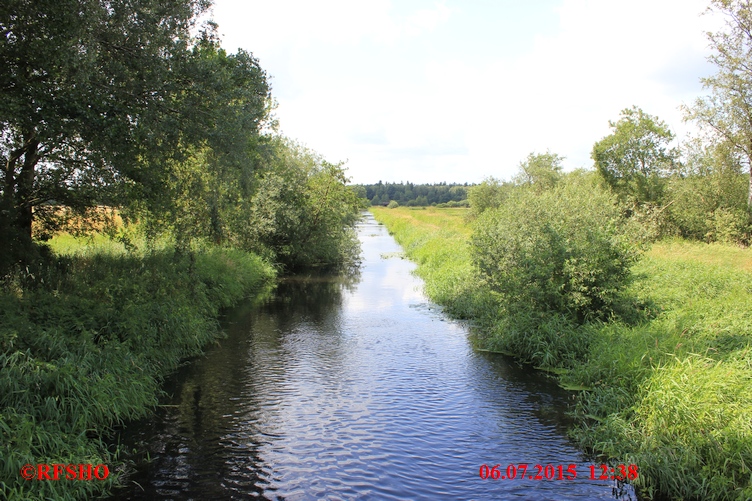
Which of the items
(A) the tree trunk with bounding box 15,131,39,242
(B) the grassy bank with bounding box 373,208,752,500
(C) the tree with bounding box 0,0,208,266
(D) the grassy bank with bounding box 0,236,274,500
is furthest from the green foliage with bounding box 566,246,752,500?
(A) the tree trunk with bounding box 15,131,39,242

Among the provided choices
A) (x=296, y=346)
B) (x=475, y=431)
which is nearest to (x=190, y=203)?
(x=296, y=346)

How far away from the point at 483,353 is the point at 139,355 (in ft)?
28.2

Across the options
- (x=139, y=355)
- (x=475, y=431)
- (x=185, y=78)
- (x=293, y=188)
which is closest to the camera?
(x=475, y=431)

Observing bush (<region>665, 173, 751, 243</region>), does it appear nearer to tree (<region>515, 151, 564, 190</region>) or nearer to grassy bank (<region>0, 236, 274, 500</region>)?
tree (<region>515, 151, 564, 190</region>)

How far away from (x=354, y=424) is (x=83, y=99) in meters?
8.29

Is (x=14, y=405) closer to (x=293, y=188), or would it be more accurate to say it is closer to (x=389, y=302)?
(x=389, y=302)

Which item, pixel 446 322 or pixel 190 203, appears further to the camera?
pixel 446 322

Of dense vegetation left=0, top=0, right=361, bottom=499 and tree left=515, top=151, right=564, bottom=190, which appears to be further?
tree left=515, top=151, right=564, bottom=190

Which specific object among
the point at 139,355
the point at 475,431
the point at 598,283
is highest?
the point at 598,283

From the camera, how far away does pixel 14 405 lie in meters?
7.37

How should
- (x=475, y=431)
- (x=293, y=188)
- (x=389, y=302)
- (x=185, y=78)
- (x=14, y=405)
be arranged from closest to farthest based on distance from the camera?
(x=14, y=405) → (x=475, y=431) → (x=185, y=78) → (x=389, y=302) → (x=293, y=188)

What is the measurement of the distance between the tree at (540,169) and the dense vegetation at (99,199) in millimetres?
35197

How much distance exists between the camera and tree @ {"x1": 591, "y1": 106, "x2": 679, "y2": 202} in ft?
121

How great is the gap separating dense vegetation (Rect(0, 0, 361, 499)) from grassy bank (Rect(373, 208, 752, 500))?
308 inches
